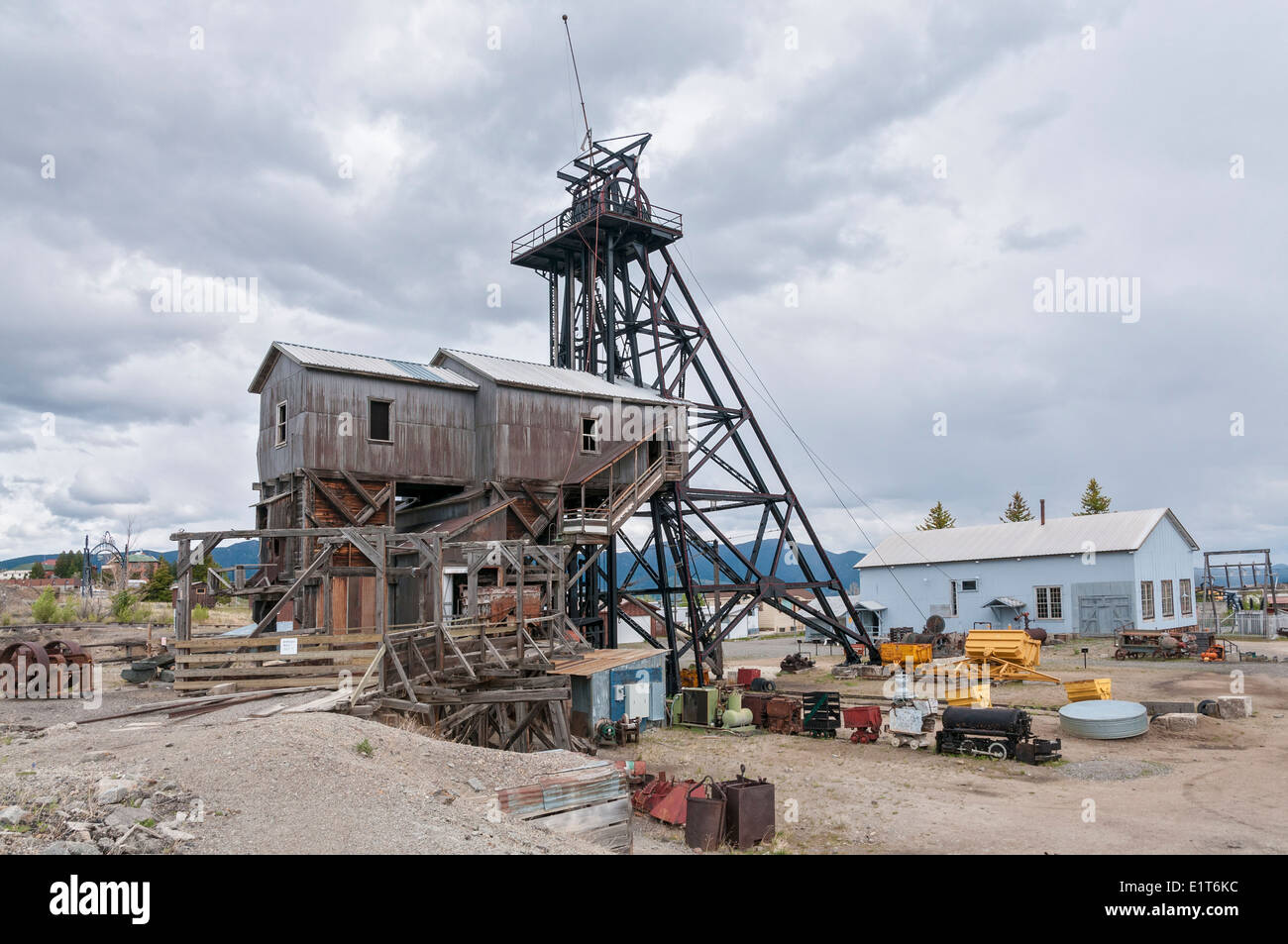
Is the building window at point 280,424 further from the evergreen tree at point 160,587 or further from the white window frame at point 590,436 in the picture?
the evergreen tree at point 160,587

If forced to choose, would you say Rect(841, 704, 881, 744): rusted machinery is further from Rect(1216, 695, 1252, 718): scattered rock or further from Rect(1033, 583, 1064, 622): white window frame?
Rect(1033, 583, 1064, 622): white window frame

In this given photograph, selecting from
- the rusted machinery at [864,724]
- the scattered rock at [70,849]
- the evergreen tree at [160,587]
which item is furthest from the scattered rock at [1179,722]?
the evergreen tree at [160,587]

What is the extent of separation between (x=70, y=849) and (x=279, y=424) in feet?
75.1

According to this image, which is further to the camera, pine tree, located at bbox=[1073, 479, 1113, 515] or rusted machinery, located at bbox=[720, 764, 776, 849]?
pine tree, located at bbox=[1073, 479, 1113, 515]

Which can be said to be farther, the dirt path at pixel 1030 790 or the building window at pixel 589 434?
the building window at pixel 589 434

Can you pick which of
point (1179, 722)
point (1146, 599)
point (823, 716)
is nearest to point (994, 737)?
point (823, 716)

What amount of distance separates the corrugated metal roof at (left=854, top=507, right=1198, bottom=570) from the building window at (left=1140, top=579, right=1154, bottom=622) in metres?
2.87

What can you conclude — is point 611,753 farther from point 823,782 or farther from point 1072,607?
point 1072,607

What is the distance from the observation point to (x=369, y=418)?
2925 centimetres

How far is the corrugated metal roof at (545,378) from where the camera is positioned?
3209cm

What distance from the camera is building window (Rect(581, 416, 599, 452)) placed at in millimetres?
33625

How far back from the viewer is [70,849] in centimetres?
825

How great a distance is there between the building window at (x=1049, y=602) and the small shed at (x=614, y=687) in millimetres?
32731

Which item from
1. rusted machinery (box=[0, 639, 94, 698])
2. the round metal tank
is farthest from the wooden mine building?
the round metal tank
